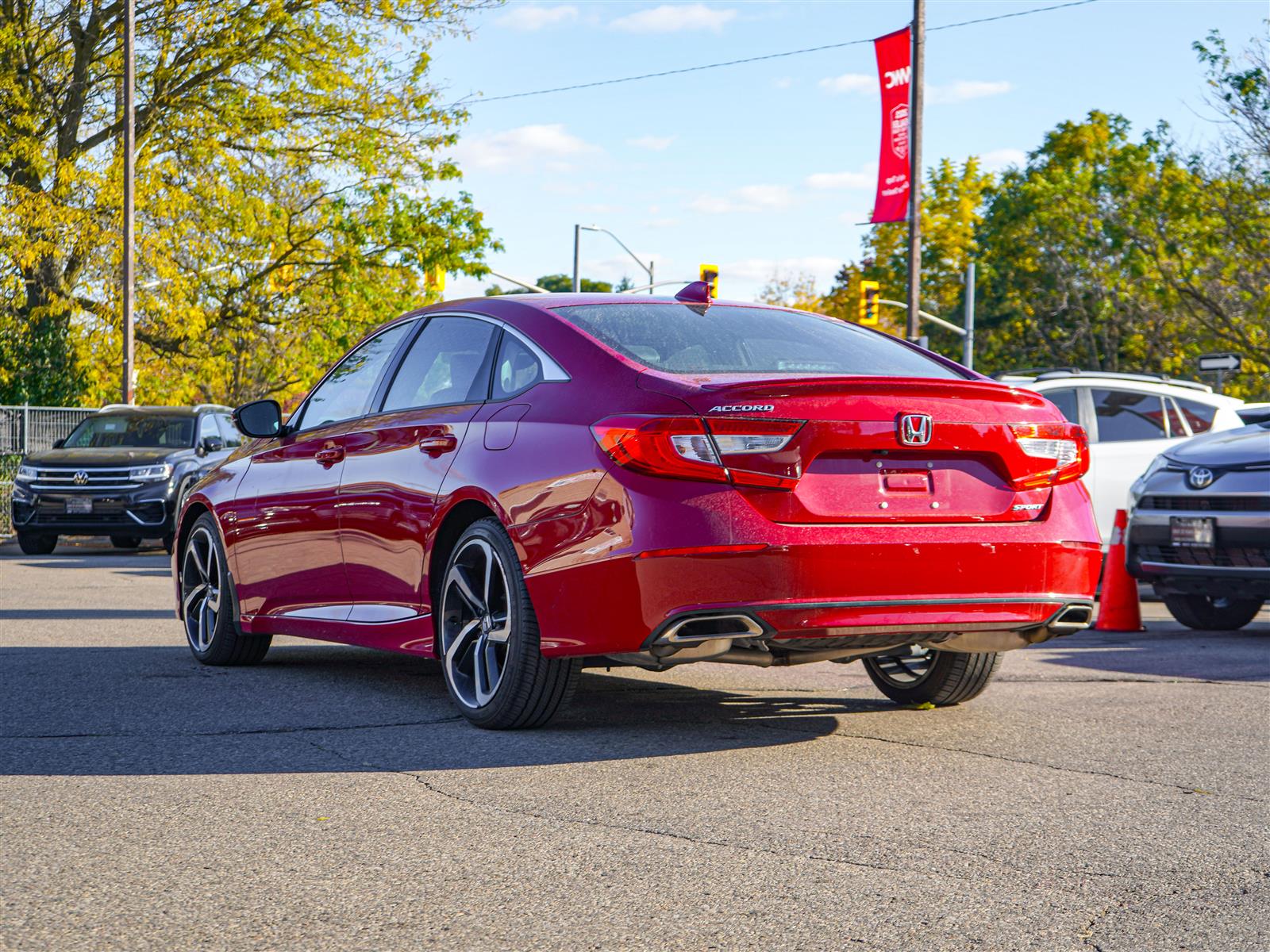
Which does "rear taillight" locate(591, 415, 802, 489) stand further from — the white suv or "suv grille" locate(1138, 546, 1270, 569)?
the white suv

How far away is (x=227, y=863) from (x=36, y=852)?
52cm

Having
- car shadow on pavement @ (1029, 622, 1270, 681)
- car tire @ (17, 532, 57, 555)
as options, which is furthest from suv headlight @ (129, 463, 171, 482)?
car shadow on pavement @ (1029, 622, 1270, 681)

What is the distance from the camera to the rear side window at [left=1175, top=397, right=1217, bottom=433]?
45.3ft

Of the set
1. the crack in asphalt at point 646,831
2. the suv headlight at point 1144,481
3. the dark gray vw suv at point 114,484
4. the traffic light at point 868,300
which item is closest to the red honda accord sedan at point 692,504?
the crack in asphalt at point 646,831

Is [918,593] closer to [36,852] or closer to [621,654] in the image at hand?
[621,654]

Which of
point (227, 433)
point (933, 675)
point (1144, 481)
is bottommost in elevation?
point (933, 675)

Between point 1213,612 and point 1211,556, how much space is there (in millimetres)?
1347

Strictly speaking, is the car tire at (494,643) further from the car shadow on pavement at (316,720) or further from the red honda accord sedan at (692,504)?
the car shadow on pavement at (316,720)

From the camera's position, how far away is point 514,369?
6.02 meters

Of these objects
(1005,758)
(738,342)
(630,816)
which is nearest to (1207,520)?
(1005,758)

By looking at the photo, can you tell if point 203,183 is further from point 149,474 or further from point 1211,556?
point 1211,556

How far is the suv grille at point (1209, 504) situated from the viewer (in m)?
9.86

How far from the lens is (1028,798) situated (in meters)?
4.88

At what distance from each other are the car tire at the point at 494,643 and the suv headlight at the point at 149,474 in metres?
12.6
